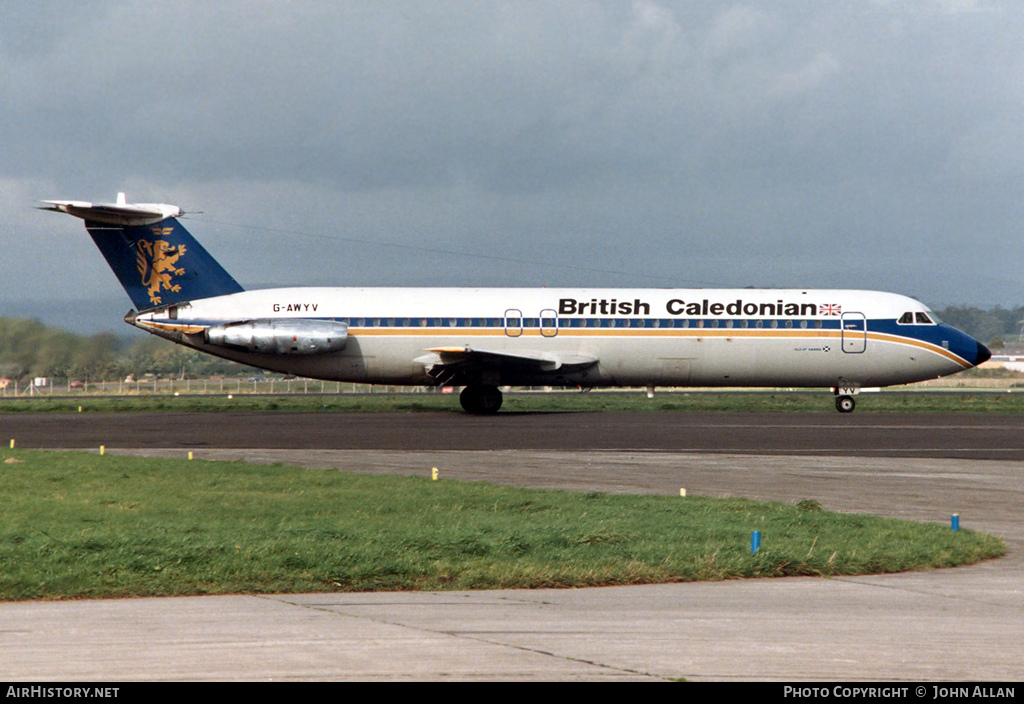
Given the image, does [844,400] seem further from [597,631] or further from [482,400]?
[597,631]

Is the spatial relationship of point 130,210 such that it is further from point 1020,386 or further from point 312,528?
point 1020,386

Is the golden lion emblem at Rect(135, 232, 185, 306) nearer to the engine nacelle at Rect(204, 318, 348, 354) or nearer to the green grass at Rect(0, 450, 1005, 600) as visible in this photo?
the engine nacelle at Rect(204, 318, 348, 354)

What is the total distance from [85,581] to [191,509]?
16.7 ft

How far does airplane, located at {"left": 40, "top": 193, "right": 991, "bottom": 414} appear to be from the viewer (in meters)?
39.3

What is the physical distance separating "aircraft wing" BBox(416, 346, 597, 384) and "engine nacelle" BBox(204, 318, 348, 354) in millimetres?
3494

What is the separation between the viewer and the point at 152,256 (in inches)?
1569

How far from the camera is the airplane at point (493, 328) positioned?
1548 inches

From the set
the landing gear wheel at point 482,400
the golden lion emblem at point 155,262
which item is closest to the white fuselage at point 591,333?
the landing gear wheel at point 482,400

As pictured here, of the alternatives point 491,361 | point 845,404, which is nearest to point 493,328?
point 491,361

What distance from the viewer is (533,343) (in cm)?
3969

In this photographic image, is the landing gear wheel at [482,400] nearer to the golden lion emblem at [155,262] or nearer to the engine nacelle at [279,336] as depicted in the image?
the engine nacelle at [279,336]

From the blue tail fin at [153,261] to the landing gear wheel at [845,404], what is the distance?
80.1 feet

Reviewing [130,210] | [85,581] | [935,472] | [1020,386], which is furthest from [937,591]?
[1020,386]

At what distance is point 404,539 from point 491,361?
25806mm
